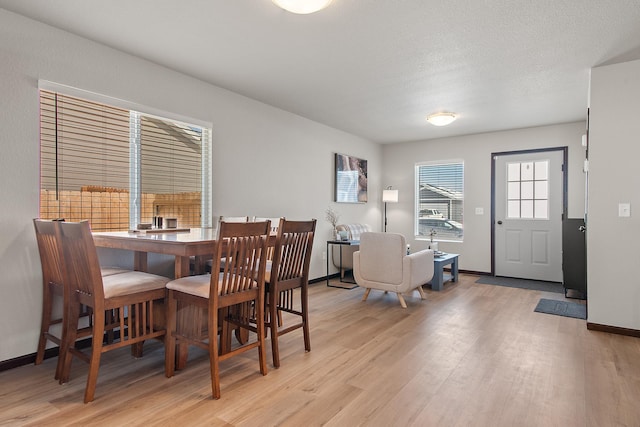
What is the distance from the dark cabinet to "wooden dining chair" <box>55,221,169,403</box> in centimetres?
449

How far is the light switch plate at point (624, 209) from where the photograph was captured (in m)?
3.10

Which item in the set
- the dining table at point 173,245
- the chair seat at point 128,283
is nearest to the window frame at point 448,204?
the dining table at point 173,245

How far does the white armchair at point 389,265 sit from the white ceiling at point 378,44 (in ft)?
5.46

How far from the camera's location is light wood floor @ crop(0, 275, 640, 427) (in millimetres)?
1813

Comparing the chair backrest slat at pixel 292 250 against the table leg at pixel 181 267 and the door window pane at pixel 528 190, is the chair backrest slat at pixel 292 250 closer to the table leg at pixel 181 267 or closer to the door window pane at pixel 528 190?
the table leg at pixel 181 267

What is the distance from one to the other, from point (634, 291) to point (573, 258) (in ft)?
4.15

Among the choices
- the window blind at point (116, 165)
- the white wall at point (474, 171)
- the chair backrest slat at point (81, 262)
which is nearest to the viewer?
the chair backrest slat at point (81, 262)

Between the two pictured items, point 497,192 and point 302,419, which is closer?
point 302,419

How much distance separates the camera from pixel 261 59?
→ 3119mm

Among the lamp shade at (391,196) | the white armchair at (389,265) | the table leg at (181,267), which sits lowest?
the white armchair at (389,265)

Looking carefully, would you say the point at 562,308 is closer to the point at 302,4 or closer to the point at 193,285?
the point at 193,285

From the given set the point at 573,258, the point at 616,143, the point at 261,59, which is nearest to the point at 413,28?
the point at 261,59

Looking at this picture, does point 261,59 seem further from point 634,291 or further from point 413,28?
point 634,291

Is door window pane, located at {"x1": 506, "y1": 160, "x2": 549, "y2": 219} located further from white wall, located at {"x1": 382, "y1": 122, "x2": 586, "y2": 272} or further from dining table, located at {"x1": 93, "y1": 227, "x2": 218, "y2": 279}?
dining table, located at {"x1": 93, "y1": 227, "x2": 218, "y2": 279}
